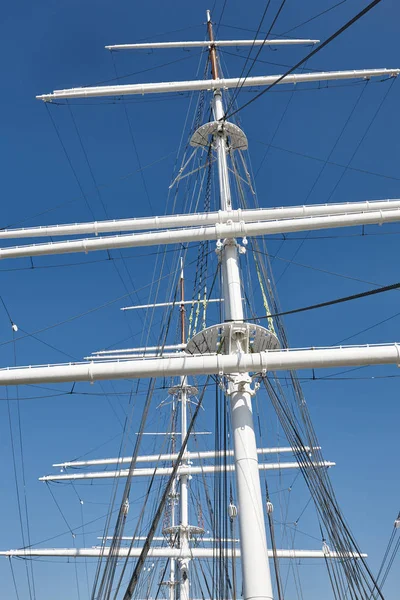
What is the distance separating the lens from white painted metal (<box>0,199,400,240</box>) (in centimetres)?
1722

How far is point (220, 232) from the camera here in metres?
16.3

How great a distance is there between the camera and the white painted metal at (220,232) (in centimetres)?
1638

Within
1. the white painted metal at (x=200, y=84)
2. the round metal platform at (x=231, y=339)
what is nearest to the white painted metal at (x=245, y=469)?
the round metal platform at (x=231, y=339)

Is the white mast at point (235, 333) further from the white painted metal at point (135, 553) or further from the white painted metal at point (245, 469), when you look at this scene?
the white painted metal at point (135, 553)

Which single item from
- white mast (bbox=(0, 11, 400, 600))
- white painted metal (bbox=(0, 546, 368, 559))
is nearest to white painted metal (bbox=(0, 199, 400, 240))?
white mast (bbox=(0, 11, 400, 600))

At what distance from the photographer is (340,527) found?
14781 millimetres

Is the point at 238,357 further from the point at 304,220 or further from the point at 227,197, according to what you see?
the point at 227,197

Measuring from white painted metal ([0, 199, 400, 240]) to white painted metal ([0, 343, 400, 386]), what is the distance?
5.29m

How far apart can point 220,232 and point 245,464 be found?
6817mm

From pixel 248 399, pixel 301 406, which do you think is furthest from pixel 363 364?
pixel 301 406

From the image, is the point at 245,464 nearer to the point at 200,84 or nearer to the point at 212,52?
the point at 200,84

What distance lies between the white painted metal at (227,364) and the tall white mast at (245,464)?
27.0 inches

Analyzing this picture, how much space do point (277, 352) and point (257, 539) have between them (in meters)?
4.22

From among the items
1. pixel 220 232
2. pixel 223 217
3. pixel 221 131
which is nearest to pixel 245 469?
pixel 220 232
